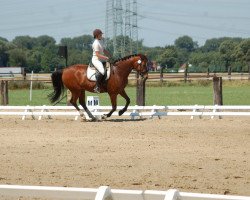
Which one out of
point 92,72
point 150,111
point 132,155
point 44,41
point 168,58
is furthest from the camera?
point 44,41

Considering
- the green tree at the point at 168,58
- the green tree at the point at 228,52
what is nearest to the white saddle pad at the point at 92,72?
the green tree at the point at 228,52

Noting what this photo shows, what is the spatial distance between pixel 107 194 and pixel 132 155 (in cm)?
602

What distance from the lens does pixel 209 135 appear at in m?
13.8

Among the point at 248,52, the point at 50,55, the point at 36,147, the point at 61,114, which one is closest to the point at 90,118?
the point at 61,114

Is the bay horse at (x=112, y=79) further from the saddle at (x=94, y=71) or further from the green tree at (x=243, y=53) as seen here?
the green tree at (x=243, y=53)

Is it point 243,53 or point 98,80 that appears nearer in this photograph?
point 98,80

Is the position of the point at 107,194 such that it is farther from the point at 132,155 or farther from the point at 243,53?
the point at 243,53

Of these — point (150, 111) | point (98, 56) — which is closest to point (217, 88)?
point (150, 111)

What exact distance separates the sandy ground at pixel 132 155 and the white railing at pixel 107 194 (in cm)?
256

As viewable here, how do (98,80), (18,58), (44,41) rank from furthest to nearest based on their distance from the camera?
(44,41) < (18,58) < (98,80)

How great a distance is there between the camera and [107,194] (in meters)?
4.86

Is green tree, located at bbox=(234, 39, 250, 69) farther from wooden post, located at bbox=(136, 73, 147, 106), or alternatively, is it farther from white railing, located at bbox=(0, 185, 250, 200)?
white railing, located at bbox=(0, 185, 250, 200)

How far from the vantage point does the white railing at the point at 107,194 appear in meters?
4.77

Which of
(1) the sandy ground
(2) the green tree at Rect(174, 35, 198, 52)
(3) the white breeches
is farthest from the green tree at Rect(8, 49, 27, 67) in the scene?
(1) the sandy ground
